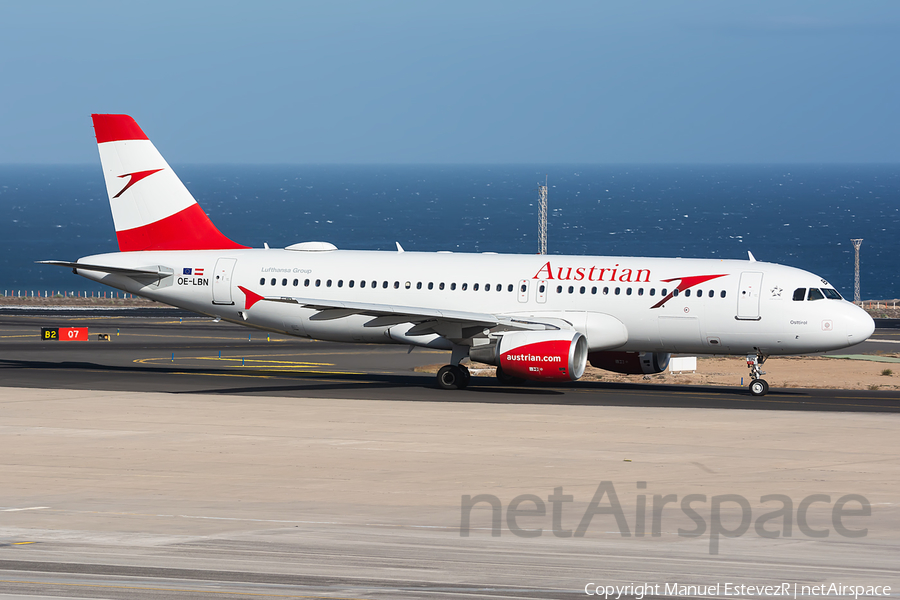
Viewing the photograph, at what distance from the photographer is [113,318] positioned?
80.8 metres

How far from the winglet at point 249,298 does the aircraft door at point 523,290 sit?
9663 millimetres

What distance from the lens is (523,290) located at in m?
41.6

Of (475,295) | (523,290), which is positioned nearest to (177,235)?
(475,295)

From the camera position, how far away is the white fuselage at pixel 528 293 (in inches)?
1555

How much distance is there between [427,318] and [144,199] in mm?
13555

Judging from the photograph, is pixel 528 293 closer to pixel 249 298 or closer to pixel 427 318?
pixel 427 318

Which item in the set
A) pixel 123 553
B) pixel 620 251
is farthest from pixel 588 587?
pixel 620 251

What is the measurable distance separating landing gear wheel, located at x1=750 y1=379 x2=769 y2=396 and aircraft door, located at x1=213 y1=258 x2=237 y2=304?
19.2 m

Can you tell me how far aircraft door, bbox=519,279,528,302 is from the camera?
41.5 metres

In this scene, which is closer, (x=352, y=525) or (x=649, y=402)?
(x=352, y=525)

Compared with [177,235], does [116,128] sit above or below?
above

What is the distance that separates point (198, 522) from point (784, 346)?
2521cm

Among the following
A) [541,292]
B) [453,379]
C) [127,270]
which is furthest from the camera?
[127,270]

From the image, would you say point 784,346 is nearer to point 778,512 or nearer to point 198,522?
point 778,512
